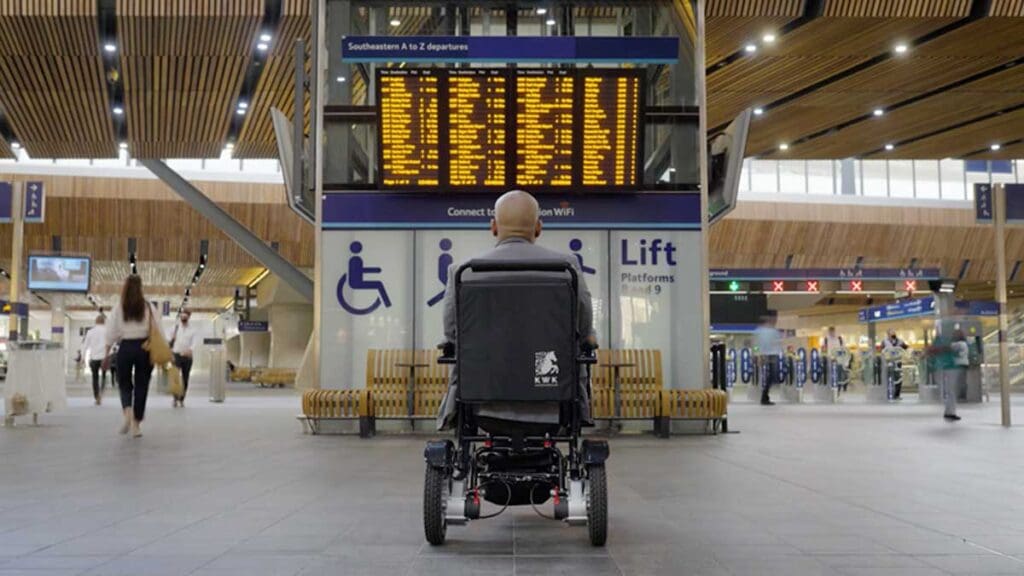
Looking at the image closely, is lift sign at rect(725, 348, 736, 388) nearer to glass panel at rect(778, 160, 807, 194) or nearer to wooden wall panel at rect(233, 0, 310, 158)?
glass panel at rect(778, 160, 807, 194)

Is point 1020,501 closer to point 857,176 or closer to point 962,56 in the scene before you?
point 962,56

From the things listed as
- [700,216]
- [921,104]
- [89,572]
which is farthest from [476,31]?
[89,572]

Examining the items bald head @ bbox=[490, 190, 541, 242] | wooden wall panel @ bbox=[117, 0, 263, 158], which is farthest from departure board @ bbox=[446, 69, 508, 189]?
bald head @ bbox=[490, 190, 541, 242]

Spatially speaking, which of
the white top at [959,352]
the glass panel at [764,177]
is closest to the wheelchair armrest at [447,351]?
the white top at [959,352]

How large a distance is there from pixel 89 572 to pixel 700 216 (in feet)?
28.6

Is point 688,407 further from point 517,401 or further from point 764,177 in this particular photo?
point 764,177

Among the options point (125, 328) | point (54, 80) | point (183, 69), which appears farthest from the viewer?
point (54, 80)

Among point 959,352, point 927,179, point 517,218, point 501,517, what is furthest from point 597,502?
point 927,179

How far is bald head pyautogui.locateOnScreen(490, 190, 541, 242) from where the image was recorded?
4.51 meters

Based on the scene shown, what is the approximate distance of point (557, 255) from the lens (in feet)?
14.2

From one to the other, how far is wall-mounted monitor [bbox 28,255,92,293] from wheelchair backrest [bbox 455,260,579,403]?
21648 millimetres

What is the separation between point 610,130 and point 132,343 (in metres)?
5.30

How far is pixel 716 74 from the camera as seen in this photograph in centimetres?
1495

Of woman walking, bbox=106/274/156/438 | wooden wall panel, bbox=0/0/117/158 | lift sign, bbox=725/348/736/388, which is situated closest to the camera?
woman walking, bbox=106/274/156/438
